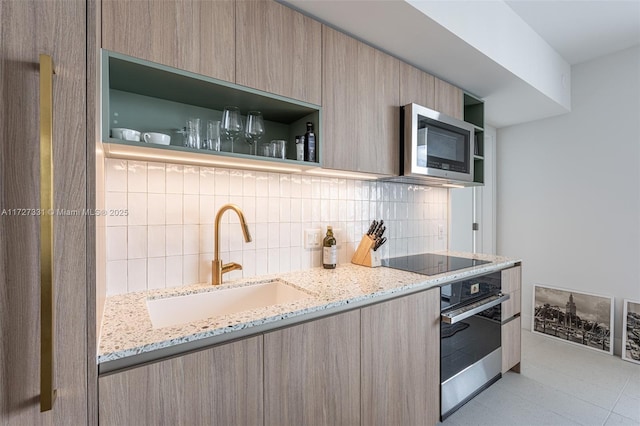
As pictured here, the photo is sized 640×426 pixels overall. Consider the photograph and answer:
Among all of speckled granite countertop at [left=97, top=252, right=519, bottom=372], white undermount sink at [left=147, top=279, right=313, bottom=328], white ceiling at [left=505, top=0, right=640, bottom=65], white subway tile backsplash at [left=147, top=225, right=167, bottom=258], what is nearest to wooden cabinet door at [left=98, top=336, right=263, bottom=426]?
speckled granite countertop at [left=97, top=252, right=519, bottom=372]

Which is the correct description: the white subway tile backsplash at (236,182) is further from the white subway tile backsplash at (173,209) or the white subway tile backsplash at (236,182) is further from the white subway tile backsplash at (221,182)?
the white subway tile backsplash at (173,209)

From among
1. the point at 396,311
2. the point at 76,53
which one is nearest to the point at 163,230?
the point at 76,53

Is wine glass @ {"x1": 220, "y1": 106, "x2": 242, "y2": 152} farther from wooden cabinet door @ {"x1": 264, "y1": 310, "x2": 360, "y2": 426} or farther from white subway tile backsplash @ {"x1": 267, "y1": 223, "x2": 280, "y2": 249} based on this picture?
wooden cabinet door @ {"x1": 264, "y1": 310, "x2": 360, "y2": 426}

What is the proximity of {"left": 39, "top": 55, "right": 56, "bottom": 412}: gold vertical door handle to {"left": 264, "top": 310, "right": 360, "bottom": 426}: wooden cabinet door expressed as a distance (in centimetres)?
54

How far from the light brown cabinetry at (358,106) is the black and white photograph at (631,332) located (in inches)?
93.5

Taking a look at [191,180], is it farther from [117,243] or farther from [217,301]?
[217,301]

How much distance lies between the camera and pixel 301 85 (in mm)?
1386

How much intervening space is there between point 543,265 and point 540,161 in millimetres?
1036

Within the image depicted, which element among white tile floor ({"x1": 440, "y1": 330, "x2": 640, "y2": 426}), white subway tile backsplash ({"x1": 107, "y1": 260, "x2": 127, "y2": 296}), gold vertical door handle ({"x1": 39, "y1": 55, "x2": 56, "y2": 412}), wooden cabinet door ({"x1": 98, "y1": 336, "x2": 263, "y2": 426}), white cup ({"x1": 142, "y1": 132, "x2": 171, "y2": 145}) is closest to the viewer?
gold vertical door handle ({"x1": 39, "y1": 55, "x2": 56, "y2": 412})

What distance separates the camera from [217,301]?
1370 mm

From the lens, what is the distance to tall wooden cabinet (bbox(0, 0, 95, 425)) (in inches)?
23.6

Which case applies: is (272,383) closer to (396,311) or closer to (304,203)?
(396,311)

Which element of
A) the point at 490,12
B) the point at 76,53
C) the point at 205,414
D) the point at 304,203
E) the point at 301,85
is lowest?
the point at 205,414

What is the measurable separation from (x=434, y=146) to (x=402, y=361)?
1.24 m
